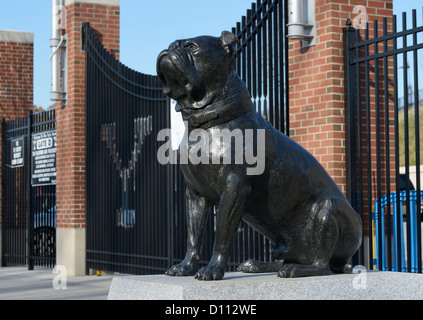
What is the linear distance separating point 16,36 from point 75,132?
494 cm

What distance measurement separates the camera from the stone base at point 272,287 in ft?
12.8

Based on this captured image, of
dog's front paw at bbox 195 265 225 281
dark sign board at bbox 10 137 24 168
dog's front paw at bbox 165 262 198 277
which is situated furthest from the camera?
dark sign board at bbox 10 137 24 168

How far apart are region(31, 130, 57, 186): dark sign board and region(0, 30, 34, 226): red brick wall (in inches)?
97.3

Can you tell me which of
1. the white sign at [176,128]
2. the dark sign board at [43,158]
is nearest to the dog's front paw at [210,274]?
the white sign at [176,128]

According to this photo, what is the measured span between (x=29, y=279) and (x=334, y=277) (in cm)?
840

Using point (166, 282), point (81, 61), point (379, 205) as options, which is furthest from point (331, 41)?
point (81, 61)

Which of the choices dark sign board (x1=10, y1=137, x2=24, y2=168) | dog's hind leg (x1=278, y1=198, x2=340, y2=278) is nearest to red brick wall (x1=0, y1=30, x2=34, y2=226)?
dark sign board (x1=10, y1=137, x2=24, y2=168)

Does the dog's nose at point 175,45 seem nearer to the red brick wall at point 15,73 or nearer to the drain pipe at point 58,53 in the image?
the drain pipe at point 58,53

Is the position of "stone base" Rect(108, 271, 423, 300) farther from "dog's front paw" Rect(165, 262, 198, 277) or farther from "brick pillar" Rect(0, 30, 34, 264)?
"brick pillar" Rect(0, 30, 34, 264)

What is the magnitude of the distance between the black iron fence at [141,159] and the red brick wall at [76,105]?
0.60ft

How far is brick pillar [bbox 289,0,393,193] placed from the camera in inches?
277

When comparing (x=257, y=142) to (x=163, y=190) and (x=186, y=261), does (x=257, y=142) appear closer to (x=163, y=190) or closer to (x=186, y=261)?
(x=186, y=261)

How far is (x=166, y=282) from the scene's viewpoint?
401cm

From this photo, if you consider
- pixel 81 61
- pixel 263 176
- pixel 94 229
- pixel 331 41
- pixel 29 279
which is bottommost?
pixel 29 279
